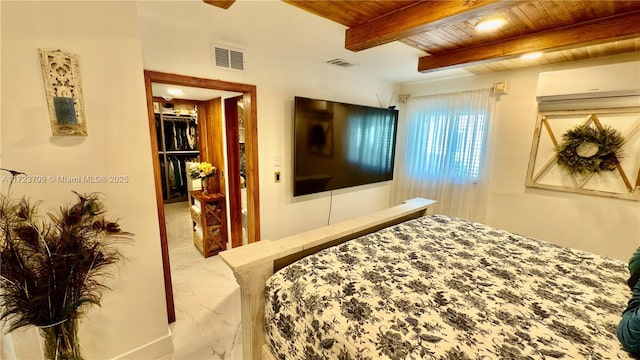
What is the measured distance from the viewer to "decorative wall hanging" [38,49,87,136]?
121cm

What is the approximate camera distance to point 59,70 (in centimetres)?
123

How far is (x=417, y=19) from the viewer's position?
149 cm

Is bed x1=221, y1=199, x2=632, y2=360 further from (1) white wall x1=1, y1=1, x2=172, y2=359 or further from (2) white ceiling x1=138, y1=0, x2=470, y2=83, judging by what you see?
(2) white ceiling x1=138, y1=0, x2=470, y2=83

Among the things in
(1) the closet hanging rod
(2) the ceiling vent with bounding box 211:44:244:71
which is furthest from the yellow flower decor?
(1) the closet hanging rod

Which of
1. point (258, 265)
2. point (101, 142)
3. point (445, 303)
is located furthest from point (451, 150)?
point (101, 142)

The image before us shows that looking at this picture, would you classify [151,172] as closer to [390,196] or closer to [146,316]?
[146,316]

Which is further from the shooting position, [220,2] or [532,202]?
[532,202]

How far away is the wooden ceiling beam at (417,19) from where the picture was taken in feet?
4.25

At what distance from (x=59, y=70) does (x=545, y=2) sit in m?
2.78

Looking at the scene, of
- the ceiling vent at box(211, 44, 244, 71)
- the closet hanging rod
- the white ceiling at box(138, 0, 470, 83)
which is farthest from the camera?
the closet hanging rod

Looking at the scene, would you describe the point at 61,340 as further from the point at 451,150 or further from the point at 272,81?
the point at 451,150

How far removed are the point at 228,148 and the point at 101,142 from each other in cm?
173

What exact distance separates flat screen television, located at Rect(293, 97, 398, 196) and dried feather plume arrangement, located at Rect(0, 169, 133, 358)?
1.70 metres

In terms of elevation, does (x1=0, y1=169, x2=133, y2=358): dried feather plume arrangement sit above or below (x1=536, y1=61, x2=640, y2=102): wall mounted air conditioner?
below
